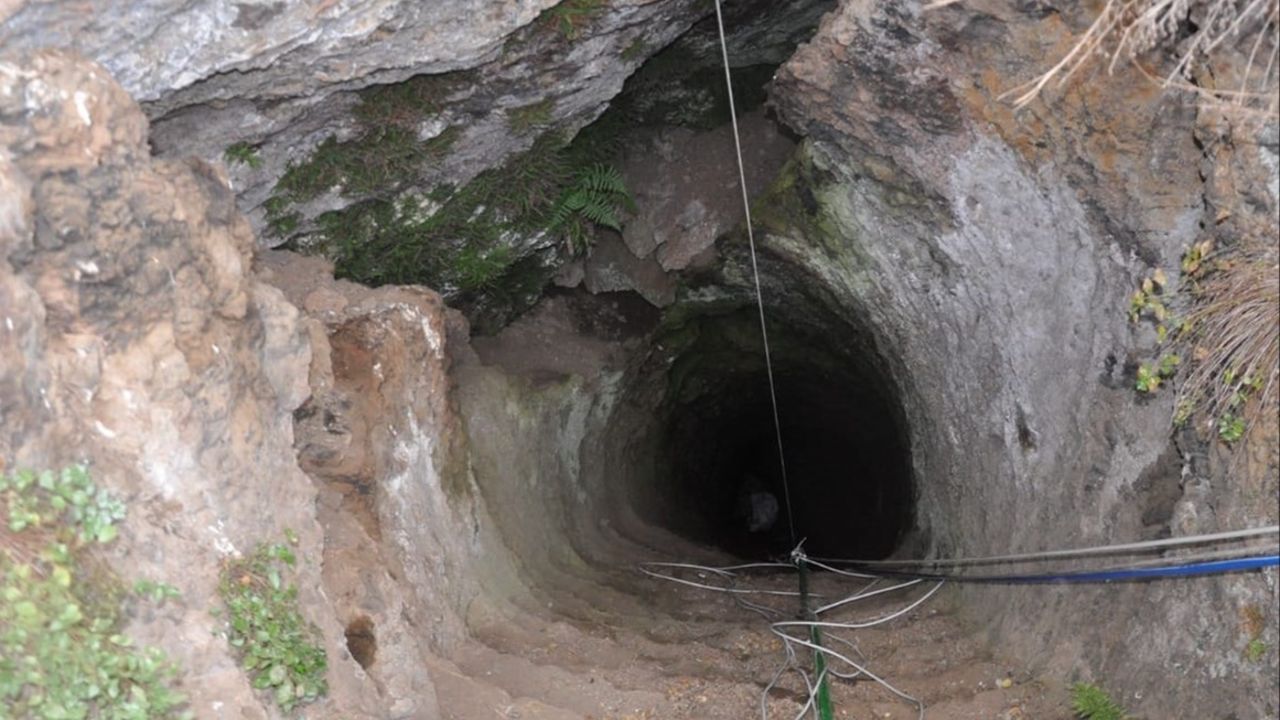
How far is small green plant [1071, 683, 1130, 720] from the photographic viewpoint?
3907 mm

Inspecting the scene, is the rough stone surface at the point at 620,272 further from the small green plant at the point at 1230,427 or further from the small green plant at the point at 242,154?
the small green plant at the point at 1230,427

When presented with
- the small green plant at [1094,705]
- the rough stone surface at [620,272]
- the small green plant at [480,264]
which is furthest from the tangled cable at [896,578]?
the small green plant at [480,264]

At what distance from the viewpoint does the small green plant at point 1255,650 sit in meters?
3.30

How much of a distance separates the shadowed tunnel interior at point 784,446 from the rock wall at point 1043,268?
2.25m

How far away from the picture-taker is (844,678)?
509 centimetres

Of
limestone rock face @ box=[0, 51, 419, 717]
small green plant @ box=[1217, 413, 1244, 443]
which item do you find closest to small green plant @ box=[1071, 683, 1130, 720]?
small green plant @ box=[1217, 413, 1244, 443]

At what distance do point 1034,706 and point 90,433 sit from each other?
3.90 m

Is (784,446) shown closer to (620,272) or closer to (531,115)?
(620,272)

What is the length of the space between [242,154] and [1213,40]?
147 inches

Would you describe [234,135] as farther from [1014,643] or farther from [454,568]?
[1014,643]

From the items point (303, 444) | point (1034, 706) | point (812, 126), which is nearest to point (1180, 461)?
point (1034, 706)

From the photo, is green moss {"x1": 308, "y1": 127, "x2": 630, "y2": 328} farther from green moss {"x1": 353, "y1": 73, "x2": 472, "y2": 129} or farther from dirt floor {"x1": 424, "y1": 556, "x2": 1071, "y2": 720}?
dirt floor {"x1": 424, "y1": 556, "x2": 1071, "y2": 720}

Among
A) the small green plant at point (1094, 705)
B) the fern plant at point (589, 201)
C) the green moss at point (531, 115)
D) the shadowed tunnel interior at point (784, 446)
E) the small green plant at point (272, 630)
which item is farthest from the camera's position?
the shadowed tunnel interior at point (784, 446)

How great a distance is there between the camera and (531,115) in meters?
4.85
